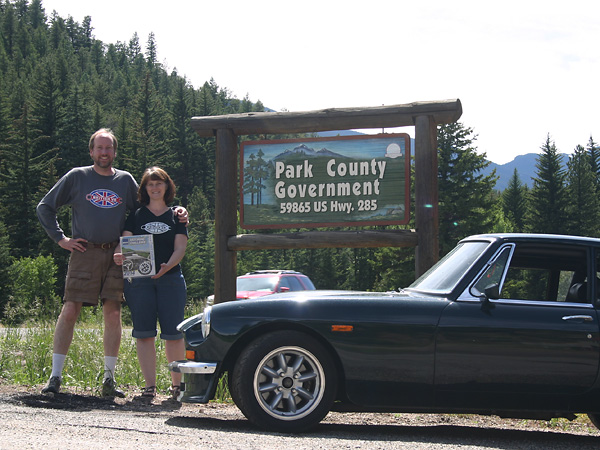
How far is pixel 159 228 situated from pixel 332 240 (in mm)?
2296

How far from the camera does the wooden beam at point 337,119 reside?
795 cm

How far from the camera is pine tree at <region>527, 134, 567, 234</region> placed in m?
76.8

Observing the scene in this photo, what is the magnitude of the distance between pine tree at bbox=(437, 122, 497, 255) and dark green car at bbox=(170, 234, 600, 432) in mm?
50650

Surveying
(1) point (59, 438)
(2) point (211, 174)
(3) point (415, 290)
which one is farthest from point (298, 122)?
(2) point (211, 174)

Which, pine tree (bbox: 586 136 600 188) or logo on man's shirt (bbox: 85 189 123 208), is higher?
pine tree (bbox: 586 136 600 188)

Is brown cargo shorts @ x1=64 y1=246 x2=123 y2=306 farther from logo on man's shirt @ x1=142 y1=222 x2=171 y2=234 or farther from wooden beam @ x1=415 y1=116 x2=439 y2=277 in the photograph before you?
wooden beam @ x1=415 y1=116 x2=439 y2=277

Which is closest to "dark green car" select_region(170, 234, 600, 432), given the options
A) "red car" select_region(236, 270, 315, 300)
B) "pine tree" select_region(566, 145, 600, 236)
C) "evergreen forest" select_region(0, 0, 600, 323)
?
"red car" select_region(236, 270, 315, 300)

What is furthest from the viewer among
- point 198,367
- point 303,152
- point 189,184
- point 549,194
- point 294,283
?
point 189,184

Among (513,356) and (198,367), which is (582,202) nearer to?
(513,356)

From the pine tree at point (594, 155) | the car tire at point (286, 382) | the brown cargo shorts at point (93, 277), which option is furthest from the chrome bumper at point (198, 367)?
the pine tree at point (594, 155)

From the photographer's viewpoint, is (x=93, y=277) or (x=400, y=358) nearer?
(x=400, y=358)

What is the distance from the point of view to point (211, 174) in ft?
413

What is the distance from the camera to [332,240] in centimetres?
811

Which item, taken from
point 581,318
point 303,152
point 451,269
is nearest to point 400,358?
point 451,269
